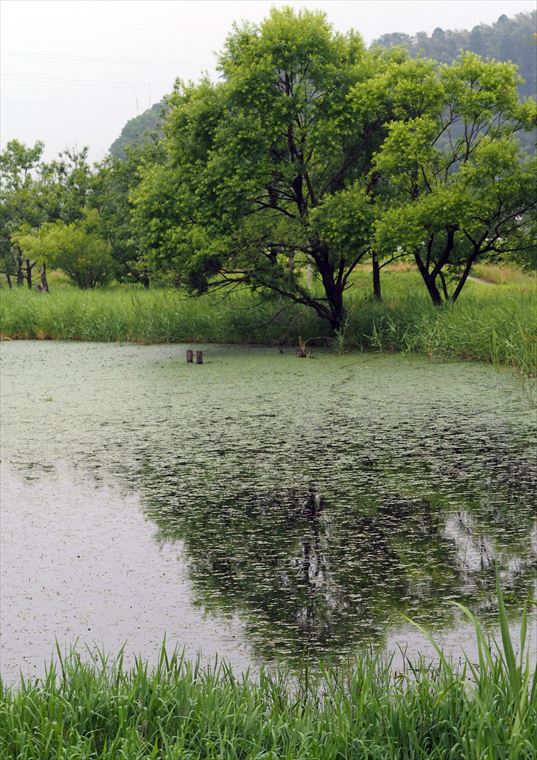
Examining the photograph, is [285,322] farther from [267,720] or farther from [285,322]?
[267,720]

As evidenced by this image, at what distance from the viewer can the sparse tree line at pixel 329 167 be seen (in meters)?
15.3

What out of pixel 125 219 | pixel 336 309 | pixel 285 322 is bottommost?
pixel 285 322

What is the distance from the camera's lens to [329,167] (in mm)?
16688

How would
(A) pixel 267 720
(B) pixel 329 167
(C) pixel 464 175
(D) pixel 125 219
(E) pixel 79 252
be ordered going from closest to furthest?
(A) pixel 267 720 < (C) pixel 464 175 < (B) pixel 329 167 < (D) pixel 125 219 < (E) pixel 79 252

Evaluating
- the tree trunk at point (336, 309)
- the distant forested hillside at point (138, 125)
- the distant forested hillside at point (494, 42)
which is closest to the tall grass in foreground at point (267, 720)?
the tree trunk at point (336, 309)

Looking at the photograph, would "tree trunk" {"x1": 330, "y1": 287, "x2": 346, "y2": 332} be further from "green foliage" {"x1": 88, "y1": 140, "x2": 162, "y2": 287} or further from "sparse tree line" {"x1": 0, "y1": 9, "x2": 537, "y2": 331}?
"green foliage" {"x1": 88, "y1": 140, "x2": 162, "y2": 287}

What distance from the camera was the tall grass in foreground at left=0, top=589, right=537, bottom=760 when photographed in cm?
258

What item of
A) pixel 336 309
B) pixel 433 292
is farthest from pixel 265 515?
pixel 433 292

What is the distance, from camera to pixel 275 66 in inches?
613

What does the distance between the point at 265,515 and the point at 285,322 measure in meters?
10.9

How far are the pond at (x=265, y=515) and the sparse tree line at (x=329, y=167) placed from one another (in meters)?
4.49

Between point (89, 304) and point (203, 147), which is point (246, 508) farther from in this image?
point (89, 304)

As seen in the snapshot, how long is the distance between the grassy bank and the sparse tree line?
0.57 metres

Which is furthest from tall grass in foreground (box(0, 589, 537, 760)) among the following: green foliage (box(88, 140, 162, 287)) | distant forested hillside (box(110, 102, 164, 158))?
distant forested hillside (box(110, 102, 164, 158))
